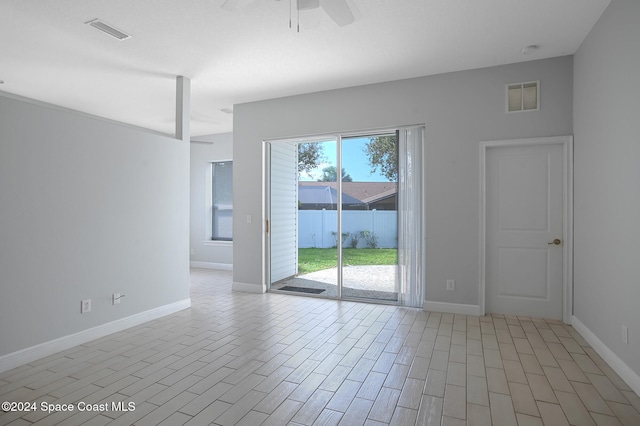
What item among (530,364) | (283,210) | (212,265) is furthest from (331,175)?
(212,265)

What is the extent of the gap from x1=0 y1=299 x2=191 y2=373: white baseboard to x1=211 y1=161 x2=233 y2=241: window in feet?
11.3

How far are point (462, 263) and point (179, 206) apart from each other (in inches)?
144

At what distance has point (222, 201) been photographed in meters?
7.96

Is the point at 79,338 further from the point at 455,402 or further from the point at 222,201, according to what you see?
the point at 222,201

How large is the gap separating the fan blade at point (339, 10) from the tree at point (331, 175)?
2657mm

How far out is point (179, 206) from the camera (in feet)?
15.1

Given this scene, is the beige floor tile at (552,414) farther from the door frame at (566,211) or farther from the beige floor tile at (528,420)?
the door frame at (566,211)

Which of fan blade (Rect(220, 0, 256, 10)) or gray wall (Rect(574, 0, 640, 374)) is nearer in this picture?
fan blade (Rect(220, 0, 256, 10))

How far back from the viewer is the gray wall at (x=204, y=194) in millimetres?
7785

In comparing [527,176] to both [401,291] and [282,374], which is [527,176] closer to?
[401,291]

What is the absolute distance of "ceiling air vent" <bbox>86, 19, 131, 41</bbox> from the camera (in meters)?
3.18

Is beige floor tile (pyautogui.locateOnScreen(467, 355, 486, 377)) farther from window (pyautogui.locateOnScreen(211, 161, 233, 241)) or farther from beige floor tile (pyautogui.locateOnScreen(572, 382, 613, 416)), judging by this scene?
window (pyautogui.locateOnScreen(211, 161, 233, 241))

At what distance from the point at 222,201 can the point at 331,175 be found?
3664 mm

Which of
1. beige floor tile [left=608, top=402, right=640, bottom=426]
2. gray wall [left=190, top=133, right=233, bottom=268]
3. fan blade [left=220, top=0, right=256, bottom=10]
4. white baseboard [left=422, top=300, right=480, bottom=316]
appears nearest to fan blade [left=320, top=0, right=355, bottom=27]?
fan blade [left=220, top=0, right=256, bottom=10]
